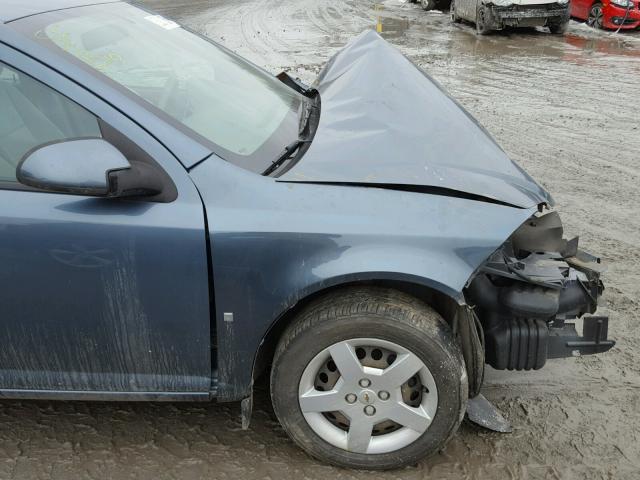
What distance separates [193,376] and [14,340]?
68cm

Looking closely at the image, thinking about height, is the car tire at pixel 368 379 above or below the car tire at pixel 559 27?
above

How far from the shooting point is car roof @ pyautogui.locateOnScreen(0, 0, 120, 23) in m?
2.51

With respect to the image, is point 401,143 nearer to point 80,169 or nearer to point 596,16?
point 80,169

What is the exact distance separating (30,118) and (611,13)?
1453cm

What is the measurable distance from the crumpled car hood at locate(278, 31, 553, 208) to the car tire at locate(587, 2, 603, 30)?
13.1 metres

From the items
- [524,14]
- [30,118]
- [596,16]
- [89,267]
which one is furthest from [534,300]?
[596,16]

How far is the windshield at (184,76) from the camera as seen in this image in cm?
253

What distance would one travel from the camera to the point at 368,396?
2.52 meters

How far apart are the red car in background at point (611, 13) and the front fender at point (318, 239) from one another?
44.9 feet

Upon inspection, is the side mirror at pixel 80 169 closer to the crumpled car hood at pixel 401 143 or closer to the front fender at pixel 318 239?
the front fender at pixel 318 239

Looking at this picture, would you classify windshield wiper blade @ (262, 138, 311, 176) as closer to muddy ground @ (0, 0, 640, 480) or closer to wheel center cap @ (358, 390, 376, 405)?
wheel center cap @ (358, 390, 376, 405)

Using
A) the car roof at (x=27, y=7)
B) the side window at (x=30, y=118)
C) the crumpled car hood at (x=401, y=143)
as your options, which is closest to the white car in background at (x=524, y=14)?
the crumpled car hood at (x=401, y=143)

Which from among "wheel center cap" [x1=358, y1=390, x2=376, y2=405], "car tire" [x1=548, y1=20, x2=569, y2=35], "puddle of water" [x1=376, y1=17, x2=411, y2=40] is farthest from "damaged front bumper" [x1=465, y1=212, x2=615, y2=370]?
"car tire" [x1=548, y1=20, x2=569, y2=35]

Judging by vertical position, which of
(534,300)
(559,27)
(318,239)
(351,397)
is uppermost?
(318,239)
